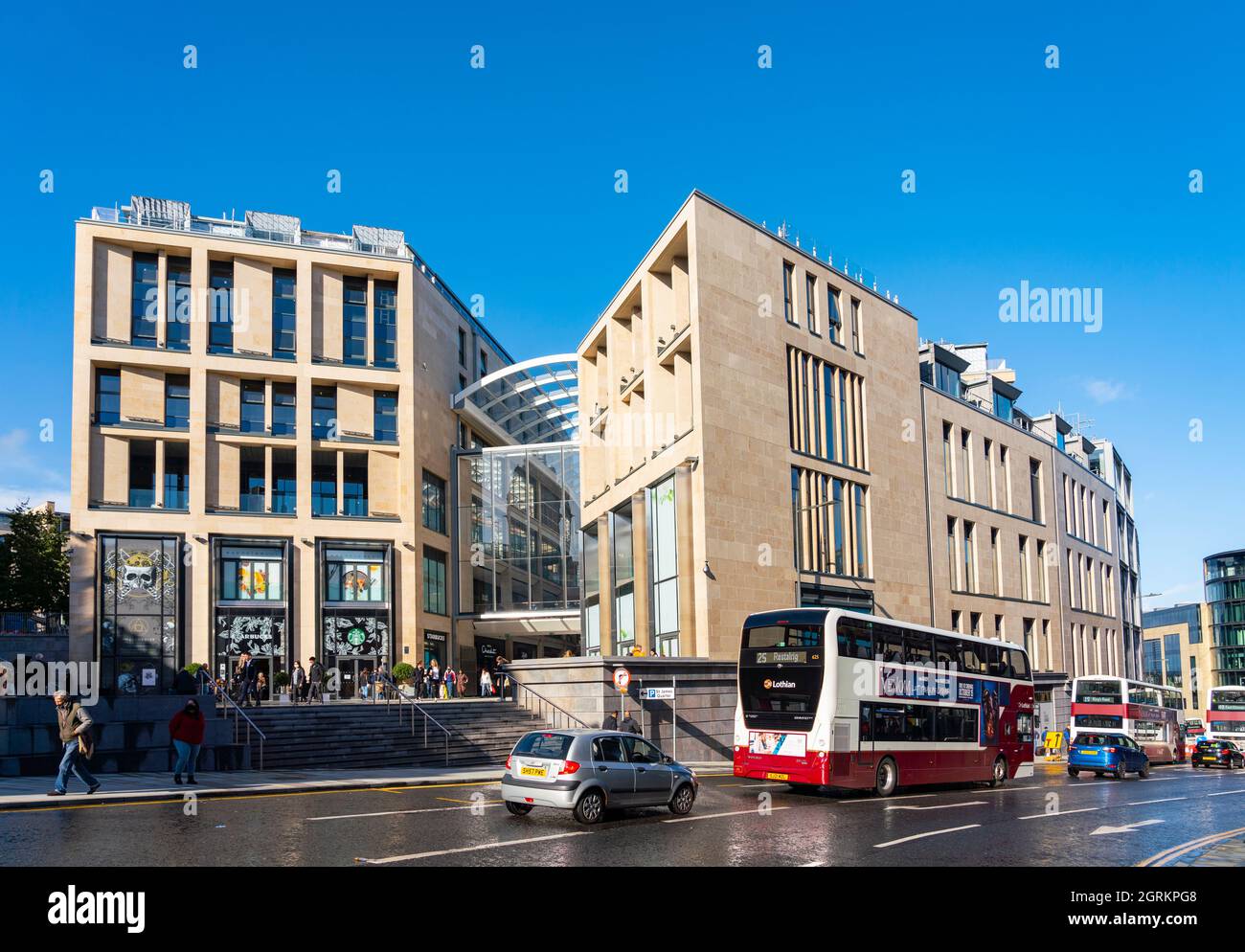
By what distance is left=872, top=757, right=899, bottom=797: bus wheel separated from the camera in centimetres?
2244

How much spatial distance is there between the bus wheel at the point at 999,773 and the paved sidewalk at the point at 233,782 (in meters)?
12.8

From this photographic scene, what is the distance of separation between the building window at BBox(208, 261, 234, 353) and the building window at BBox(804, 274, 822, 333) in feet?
94.4

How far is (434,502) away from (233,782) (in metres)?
37.9

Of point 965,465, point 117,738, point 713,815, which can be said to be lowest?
point 713,815

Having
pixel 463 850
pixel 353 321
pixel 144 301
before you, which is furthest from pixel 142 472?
pixel 463 850

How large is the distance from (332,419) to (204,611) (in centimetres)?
1182

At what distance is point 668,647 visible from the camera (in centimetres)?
3981

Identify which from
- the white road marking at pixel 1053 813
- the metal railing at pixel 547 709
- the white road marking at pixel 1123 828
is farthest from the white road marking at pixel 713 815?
the metal railing at pixel 547 709

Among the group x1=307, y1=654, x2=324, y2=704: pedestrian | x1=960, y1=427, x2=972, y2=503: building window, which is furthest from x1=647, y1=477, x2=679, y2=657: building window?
x1=960, y1=427, x2=972, y2=503: building window

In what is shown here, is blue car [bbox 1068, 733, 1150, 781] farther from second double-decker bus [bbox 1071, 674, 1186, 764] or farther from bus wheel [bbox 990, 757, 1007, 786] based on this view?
bus wheel [bbox 990, 757, 1007, 786]

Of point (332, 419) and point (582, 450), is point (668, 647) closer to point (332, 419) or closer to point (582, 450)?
point (582, 450)

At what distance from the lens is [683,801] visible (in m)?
18.1

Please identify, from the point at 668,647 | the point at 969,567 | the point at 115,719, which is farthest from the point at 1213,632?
the point at 115,719

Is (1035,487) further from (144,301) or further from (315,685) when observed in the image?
(144,301)
